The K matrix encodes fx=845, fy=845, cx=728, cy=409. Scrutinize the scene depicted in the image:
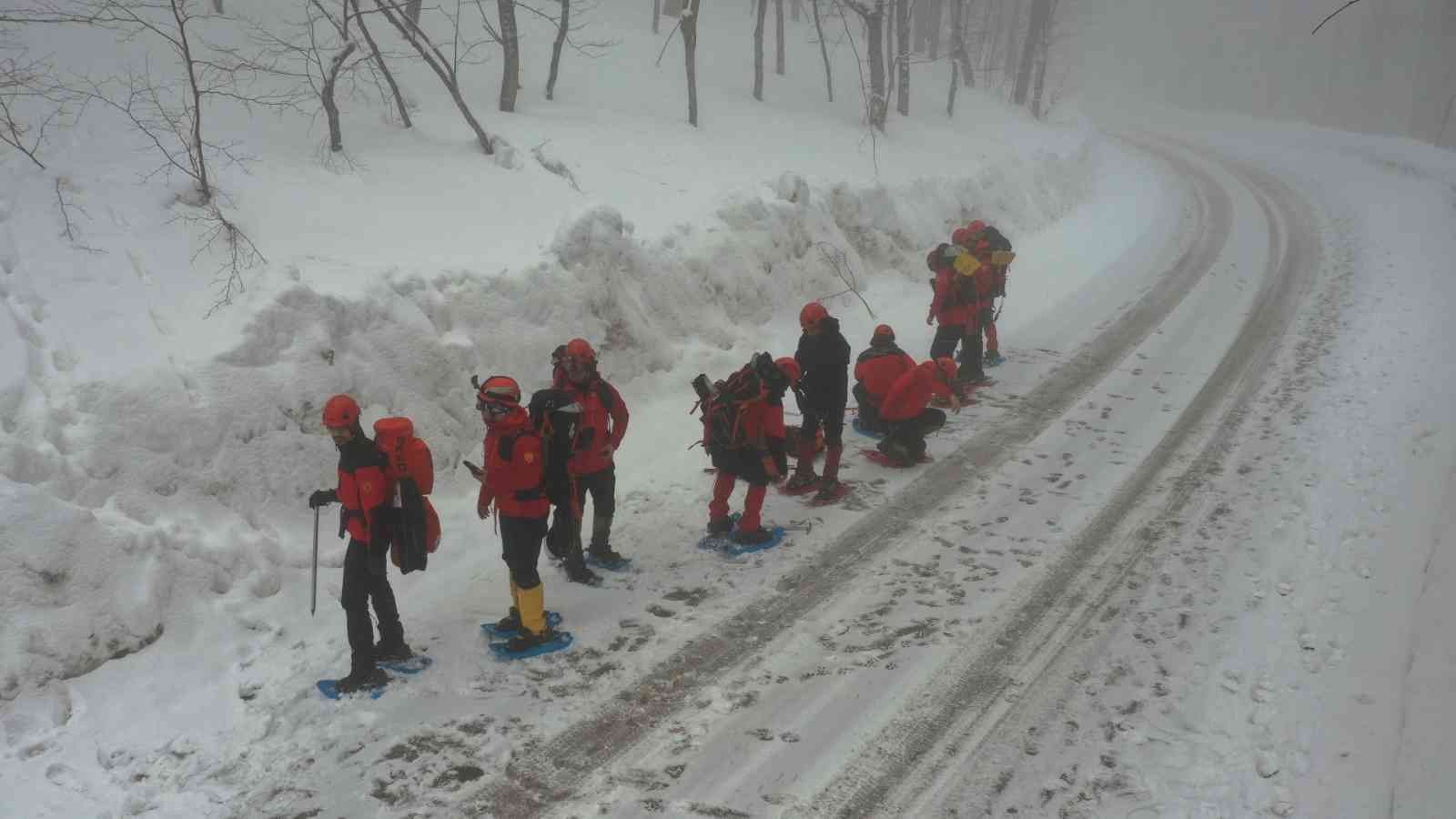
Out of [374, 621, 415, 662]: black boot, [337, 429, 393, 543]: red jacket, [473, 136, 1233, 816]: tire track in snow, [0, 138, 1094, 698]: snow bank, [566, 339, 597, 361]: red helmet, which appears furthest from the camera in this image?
[566, 339, 597, 361]: red helmet

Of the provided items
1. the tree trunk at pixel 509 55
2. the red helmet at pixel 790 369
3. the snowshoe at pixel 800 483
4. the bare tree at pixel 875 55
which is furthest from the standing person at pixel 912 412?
the bare tree at pixel 875 55

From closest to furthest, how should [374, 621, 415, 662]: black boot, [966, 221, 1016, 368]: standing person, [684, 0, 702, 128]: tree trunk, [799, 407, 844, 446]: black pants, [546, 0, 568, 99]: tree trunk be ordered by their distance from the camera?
1. [374, 621, 415, 662]: black boot
2. [799, 407, 844, 446]: black pants
3. [966, 221, 1016, 368]: standing person
4. [546, 0, 568, 99]: tree trunk
5. [684, 0, 702, 128]: tree trunk

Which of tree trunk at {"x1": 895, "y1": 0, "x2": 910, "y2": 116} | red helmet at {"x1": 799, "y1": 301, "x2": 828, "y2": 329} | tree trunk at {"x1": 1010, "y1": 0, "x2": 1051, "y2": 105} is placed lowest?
red helmet at {"x1": 799, "y1": 301, "x2": 828, "y2": 329}

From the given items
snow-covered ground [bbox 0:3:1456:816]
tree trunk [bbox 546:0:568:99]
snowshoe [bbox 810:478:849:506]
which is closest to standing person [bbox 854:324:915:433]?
snow-covered ground [bbox 0:3:1456:816]

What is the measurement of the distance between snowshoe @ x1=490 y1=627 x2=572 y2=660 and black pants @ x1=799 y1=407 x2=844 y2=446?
10.6ft

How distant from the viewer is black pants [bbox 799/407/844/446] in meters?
7.92

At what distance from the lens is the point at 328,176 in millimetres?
10414

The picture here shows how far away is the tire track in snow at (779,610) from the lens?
4.66m

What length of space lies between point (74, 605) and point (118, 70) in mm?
8692

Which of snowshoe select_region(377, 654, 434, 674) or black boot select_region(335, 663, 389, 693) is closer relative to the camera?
black boot select_region(335, 663, 389, 693)

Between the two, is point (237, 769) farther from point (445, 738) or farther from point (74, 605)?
point (74, 605)

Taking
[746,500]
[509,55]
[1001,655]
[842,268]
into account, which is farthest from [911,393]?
[509,55]

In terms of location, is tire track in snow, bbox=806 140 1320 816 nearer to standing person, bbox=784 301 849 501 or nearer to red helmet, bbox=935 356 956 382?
red helmet, bbox=935 356 956 382

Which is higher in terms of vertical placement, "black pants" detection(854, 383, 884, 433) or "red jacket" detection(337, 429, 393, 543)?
"red jacket" detection(337, 429, 393, 543)
